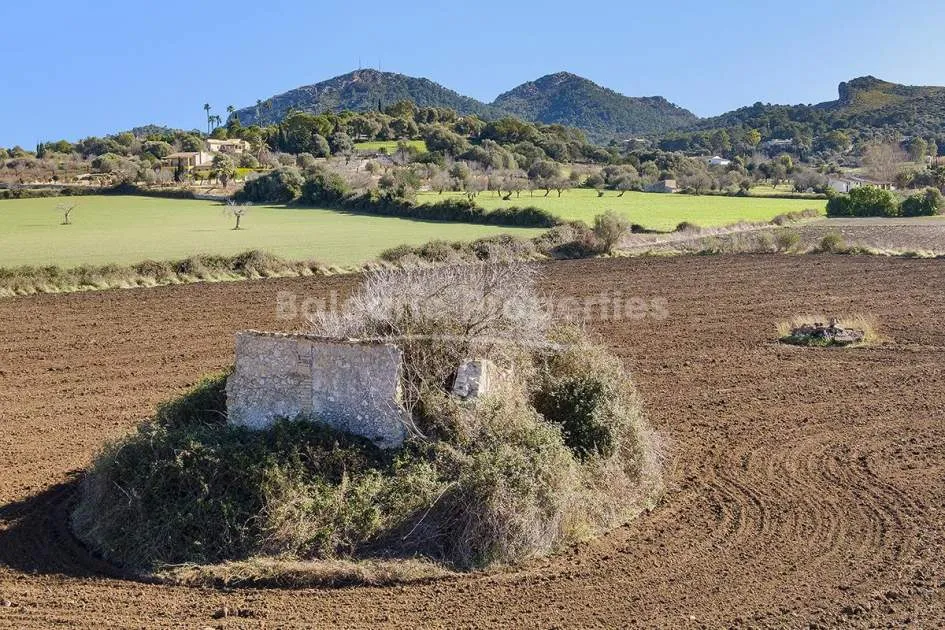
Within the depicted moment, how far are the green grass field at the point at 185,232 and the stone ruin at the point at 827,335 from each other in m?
23.7

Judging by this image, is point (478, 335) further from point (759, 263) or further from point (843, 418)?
point (759, 263)

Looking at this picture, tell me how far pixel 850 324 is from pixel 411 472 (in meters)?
19.4

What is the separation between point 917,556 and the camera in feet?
36.1

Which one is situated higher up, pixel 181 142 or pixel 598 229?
pixel 181 142

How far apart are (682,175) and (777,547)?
101m

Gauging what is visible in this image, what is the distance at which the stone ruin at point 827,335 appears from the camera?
24.4 meters

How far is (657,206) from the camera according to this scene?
74.3 m

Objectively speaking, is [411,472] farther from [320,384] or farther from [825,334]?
[825,334]

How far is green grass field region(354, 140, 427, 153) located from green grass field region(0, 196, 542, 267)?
48226mm

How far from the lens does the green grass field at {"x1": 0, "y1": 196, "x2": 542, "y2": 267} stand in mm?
44688

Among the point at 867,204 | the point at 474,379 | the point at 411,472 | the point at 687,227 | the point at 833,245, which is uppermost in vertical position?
the point at 867,204

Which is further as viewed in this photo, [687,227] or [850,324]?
[687,227]

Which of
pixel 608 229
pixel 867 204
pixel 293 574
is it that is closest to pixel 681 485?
pixel 293 574

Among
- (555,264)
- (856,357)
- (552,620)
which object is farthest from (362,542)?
(555,264)
